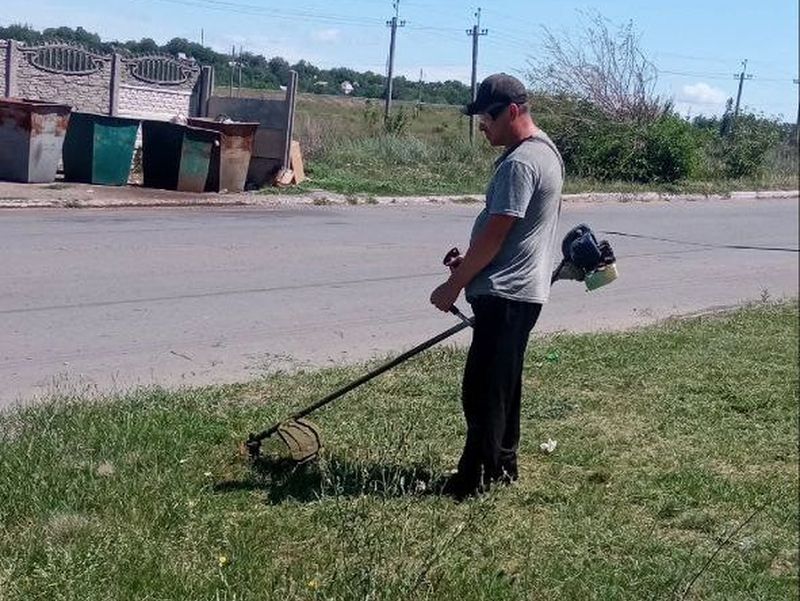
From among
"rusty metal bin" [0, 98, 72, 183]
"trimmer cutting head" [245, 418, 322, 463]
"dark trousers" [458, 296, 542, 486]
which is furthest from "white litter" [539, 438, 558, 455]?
"rusty metal bin" [0, 98, 72, 183]

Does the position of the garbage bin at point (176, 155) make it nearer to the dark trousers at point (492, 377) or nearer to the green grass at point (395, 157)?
the green grass at point (395, 157)

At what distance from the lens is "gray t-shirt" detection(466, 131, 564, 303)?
4730 millimetres

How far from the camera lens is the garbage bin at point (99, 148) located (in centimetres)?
1720

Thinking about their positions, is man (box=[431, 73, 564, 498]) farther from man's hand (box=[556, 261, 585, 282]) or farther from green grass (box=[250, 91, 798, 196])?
green grass (box=[250, 91, 798, 196])

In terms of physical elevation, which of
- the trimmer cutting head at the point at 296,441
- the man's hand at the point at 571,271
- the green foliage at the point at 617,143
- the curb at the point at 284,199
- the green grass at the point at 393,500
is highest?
the green foliage at the point at 617,143

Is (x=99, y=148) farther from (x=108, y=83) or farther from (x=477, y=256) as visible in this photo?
(x=477, y=256)

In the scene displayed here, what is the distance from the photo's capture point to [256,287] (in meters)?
10.4

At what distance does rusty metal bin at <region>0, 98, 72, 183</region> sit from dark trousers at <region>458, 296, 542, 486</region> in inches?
488

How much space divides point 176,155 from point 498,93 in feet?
43.9

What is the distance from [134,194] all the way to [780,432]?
11.9 meters

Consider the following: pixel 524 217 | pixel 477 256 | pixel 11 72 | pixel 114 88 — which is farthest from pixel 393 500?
pixel 114 88

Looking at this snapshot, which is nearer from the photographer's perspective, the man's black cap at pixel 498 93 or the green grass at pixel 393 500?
the green grass at pixel 393 500

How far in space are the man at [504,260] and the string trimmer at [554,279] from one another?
0.61 ft

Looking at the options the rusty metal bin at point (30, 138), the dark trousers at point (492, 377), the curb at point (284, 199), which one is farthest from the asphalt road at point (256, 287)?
the rusty metal bin at point (30, 138)
